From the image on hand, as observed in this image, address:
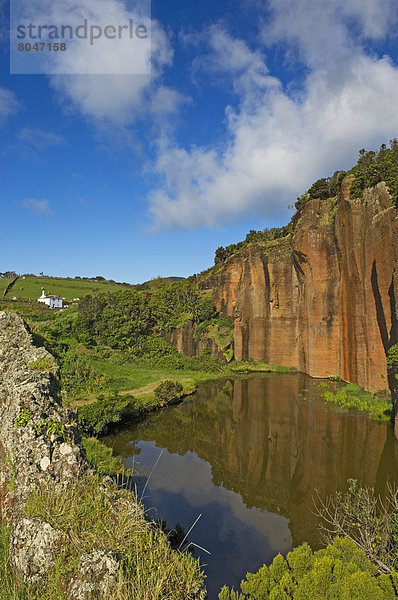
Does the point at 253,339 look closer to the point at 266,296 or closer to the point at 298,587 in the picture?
the point at 266,296

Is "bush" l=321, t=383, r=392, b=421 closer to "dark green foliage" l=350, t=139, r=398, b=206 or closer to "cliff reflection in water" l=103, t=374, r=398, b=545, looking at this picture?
"cliff reflection in water" l=103, t=374, r=398, b=545

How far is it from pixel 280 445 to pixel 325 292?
18589 mm

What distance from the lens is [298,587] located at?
4406 millimetres

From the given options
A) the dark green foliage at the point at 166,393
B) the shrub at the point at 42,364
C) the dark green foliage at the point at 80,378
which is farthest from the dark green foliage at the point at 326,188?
the shrub at the point at 42,364

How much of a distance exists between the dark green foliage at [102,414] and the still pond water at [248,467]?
2.71ft

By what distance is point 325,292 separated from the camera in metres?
31.4

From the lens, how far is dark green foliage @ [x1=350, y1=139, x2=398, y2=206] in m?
24.2

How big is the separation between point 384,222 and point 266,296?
19.8m

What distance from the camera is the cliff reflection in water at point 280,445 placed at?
11.8 m

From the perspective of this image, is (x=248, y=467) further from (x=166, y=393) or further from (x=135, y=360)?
(x=135, y=360)

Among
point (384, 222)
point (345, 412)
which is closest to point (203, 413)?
point (345, 412)

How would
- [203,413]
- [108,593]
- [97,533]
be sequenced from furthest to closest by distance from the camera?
[203,413] < [97,533] < [108,593]

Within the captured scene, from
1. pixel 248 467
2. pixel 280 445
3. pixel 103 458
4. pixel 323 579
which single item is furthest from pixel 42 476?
pixel 280 445

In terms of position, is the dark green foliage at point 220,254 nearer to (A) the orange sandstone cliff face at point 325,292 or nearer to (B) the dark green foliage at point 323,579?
(A) the orange sandstone cliff face at point 325,292
